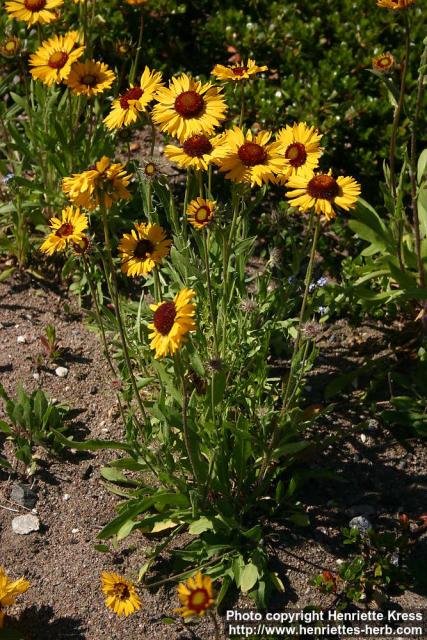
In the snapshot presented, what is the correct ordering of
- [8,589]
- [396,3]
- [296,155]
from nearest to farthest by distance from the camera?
[296,155], [8,589], [396,3]

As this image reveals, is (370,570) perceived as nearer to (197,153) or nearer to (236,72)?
(197,153)

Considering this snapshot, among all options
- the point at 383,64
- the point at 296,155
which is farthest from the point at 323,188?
the point at 383,64

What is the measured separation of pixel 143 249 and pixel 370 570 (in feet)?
5.17

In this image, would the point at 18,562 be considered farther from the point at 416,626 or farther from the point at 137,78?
the point at 137,78

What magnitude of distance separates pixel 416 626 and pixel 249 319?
4.57 feet

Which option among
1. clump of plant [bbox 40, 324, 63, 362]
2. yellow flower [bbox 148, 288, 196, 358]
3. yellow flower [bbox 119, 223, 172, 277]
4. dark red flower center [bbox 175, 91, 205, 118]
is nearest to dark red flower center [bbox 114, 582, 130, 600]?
yellow flower [bbox 148, 288, 196, 358]

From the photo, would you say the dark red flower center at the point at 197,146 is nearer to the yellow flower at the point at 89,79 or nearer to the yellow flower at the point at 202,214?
the yellow flower at the point at 202,214

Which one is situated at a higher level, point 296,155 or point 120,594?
point 296,155

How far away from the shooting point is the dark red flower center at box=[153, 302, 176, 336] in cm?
224

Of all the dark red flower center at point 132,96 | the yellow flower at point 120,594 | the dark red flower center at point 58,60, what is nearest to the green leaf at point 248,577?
the yellow flower at point 120,594

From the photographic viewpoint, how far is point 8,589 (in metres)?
2.74

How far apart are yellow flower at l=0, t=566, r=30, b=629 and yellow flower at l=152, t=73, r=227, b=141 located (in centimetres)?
174

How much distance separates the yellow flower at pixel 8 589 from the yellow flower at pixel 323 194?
171 centimetres

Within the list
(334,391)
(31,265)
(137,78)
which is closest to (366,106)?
(137,78)
